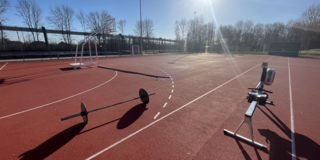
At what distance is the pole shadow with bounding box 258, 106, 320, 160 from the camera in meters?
3.20

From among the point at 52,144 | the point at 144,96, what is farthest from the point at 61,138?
the point at 144,96

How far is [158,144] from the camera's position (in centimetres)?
355

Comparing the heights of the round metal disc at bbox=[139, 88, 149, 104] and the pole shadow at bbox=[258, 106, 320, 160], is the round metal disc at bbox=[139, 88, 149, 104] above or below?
above

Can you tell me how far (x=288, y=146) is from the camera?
11.4 ft

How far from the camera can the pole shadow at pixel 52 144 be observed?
10.4ft

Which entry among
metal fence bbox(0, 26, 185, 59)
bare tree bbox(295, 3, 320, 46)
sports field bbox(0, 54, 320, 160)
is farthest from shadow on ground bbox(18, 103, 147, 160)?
bare tree bbox(295, 3, 320, 46)

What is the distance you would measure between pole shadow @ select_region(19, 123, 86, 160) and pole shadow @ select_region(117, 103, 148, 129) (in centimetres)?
123

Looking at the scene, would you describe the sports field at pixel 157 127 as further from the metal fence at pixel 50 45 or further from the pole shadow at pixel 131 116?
the metal fence at pixel 50 45

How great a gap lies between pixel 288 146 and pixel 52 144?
620 cm

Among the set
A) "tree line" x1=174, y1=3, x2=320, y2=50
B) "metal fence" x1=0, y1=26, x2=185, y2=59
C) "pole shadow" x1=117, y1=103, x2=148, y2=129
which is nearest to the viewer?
"pole shadow" x1=117, y1=103, x2=148, y2=129

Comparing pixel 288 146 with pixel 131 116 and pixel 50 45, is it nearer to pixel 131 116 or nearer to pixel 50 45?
pixel 131 116

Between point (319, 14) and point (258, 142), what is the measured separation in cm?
8069

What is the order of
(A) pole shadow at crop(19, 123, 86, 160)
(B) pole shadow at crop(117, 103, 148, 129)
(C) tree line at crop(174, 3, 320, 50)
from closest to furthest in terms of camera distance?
(A) pole shadow at crop(19, 123, 86, 160) → (B) pole shadow at crop(117, 103, 148, 129) → (C) tree line at crop(174, 3, 320, 50)

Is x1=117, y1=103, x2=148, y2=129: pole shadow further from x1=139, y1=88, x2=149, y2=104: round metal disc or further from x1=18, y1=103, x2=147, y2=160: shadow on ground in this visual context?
x1=139, y1=88, x2=149, y2=104: round metal disc
